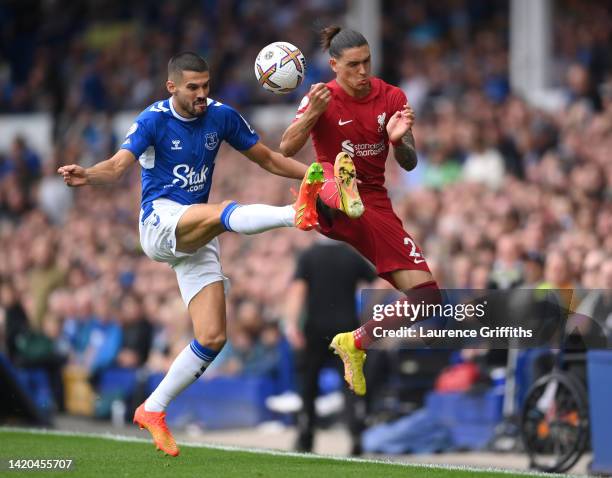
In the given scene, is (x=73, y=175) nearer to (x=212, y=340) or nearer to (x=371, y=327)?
(x=212, y=340)

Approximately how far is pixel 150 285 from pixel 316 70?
5425 millimetres

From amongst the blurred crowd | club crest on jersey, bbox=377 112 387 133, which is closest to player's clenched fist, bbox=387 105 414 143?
club crest on jersey, bbox=377 112 387 133

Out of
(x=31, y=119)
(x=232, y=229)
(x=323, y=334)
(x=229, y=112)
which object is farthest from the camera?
(x=31, y=119)

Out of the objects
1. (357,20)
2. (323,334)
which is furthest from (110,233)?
(323,334)

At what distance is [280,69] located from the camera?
9.66 m

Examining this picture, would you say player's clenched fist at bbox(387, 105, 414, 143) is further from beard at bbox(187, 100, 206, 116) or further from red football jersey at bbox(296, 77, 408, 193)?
beard at bbox(187, 100, 206, 116)

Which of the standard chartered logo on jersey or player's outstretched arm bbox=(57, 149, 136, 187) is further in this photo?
the standard chartered logo on jersey

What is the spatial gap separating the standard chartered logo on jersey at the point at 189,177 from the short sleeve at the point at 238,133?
Result: 344mm

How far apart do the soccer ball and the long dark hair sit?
242 mm

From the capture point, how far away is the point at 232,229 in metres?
9.36

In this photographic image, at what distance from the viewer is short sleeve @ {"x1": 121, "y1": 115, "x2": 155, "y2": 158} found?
31.7 ft

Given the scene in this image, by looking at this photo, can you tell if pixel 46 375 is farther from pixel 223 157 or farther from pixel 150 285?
pixel 223 157
